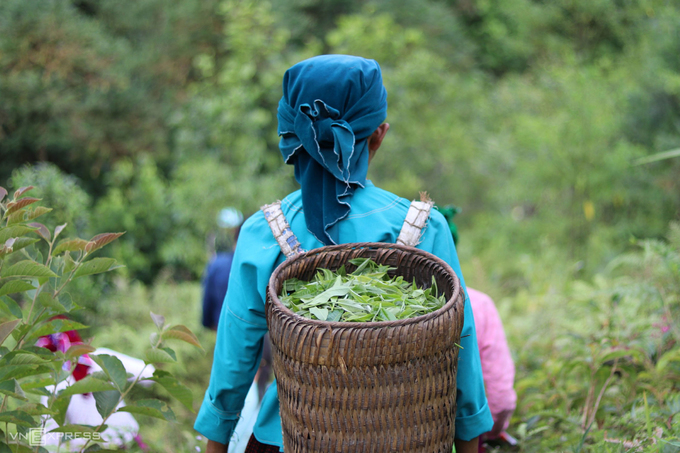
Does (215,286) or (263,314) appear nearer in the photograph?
(263,314)

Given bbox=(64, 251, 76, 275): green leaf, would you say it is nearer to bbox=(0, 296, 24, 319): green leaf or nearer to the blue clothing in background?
bbox=(0, 296, 24, 319): green leaf

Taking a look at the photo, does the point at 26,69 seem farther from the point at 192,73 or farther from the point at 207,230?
the point at 207,230

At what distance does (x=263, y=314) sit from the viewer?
4.91ft

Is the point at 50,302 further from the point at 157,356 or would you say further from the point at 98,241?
the point at 157,356

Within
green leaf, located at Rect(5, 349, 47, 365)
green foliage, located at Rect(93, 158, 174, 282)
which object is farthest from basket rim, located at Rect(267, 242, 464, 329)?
green foliage, located at Rect(93, 158, 174, 282)

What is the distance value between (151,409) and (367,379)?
2.25 feet

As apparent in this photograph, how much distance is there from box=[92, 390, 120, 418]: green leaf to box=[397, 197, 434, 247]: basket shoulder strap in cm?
91

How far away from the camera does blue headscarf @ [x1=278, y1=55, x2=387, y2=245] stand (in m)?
1.39

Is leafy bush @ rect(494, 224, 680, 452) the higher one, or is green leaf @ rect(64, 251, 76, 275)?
green leaf @ rect(64, 251, 76, 275)

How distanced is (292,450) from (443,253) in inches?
24.3

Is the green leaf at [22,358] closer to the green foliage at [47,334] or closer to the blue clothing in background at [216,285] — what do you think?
the green foliage at [47,334]

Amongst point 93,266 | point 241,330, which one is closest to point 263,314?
point 241,330

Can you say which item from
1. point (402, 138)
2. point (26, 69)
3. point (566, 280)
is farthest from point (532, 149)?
point (26, 69)

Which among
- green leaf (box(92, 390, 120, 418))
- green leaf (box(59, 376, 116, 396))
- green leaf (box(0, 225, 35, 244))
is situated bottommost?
green leaf (box(92, 390, 120, 418))
